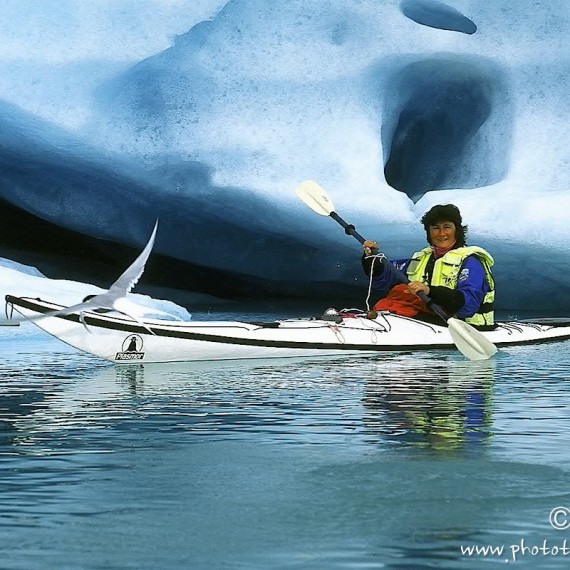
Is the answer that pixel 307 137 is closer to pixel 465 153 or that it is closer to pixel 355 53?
pixel 355 53

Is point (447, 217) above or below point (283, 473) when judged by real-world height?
above

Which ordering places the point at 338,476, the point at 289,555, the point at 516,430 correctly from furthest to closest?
the point at 516,430 < the point at 338,476 < the point at 289,555

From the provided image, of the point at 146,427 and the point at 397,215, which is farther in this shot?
the point at 397,215

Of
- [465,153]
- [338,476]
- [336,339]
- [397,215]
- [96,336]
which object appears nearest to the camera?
[338,476]

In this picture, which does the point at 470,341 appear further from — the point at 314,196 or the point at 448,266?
the point at 314,196

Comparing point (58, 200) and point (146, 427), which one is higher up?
point (58, 200)

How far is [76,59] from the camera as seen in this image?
12.9 meters

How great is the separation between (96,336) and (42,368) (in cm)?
43

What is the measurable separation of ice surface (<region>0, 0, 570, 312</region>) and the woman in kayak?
3.17m

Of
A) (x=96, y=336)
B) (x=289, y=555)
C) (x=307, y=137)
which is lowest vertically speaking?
(x=289, y=555)

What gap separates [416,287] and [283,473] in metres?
4.49

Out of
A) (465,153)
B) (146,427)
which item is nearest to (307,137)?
(465,153)

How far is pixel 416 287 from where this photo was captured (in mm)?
8352

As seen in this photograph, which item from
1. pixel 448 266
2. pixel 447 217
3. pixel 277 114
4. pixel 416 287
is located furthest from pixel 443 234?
pixel 277 114
